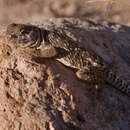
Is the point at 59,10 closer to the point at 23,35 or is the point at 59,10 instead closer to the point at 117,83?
the point at 23,35

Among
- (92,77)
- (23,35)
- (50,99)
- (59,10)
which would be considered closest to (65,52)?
(92,77)

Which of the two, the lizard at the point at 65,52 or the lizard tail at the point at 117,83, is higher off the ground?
the lizard at the point at 65,52

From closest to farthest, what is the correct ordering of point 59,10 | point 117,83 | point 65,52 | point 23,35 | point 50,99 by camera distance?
point 50,99, point 23,35, point 65,52, point 117,83, point 59,10

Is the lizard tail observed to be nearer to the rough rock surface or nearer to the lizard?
the lizard

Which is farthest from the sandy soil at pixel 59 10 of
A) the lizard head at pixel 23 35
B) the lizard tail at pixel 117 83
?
the lizard tail at pixel 117 83

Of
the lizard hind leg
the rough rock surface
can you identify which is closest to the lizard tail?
the rough rock surface

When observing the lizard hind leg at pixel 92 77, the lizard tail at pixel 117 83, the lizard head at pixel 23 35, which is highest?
the lizard head at pixel 23 35

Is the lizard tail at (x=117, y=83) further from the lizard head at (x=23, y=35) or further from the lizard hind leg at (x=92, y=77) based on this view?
the lizard head at (x=23, y=35)
